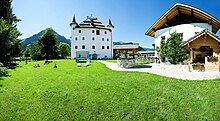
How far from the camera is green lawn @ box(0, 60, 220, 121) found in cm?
697

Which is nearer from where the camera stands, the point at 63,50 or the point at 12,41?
the point at 12,41

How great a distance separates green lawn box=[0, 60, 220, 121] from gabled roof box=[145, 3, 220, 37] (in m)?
12.7

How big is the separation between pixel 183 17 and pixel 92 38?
2917cm

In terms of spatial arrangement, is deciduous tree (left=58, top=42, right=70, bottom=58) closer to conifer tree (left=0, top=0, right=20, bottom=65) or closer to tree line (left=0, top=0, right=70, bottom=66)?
tree line (left=0, top=0, right=70, bottom=66)

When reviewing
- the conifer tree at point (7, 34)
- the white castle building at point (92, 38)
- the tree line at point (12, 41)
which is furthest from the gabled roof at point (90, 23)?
the conifer tree at point (7, 34)

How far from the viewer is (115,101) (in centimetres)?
790

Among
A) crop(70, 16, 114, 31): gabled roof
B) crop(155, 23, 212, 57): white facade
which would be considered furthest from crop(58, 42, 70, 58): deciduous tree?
crop(155, 23, 212, 57): white facade

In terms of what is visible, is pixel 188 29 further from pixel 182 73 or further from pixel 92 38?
pixel 92 38

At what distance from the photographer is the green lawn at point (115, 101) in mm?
6969

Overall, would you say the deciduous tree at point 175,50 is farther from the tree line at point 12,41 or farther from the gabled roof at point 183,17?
the tree line at point 12,41

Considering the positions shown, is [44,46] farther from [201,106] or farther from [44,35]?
[201,106]

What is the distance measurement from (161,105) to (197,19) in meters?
17.2

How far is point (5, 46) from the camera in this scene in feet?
61.8

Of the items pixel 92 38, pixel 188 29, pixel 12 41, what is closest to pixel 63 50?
pixel 92 38
